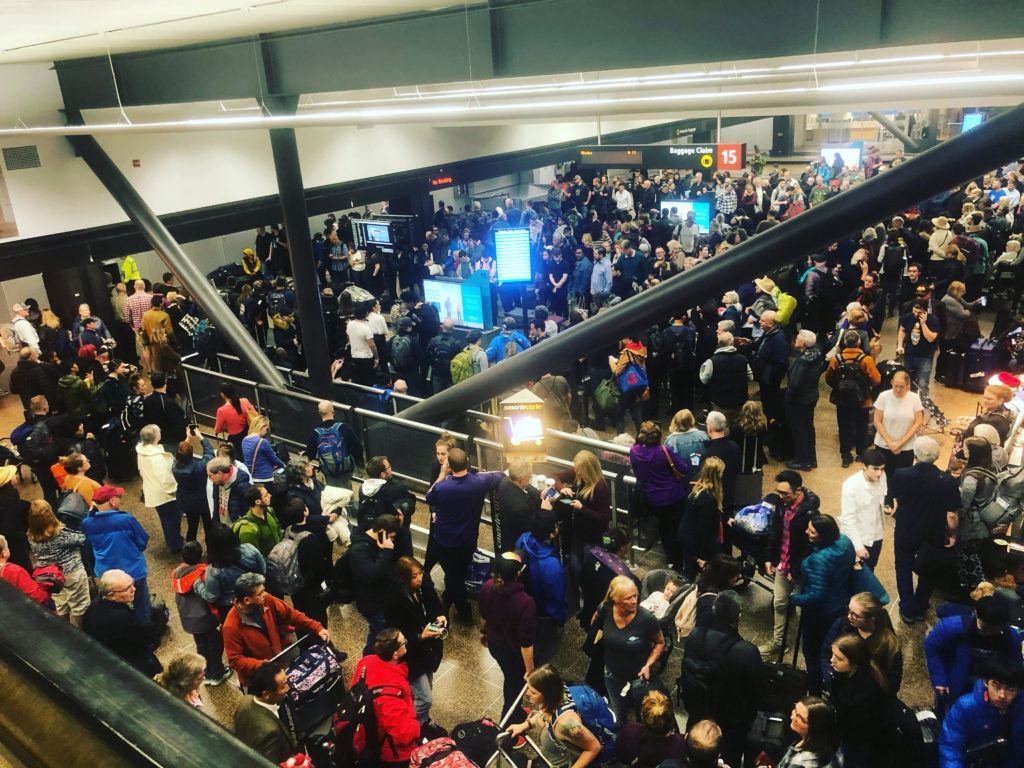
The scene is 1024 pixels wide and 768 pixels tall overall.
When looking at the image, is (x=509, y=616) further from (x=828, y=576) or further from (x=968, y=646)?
(x=968, y=646)

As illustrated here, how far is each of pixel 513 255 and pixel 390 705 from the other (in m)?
12.1

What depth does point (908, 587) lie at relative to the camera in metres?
6.46

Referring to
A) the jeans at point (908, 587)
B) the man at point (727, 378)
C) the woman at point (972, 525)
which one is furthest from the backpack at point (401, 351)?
the woman at point (972, 525)

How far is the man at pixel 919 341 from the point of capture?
30.7ft

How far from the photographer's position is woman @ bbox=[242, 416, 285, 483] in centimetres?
786

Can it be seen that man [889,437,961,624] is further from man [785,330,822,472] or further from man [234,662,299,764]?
man [234,662,299,764]

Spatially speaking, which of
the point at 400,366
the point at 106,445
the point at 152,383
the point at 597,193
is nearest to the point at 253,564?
the point at 152,383

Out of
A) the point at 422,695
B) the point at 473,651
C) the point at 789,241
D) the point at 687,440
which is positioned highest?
the point at 789,241

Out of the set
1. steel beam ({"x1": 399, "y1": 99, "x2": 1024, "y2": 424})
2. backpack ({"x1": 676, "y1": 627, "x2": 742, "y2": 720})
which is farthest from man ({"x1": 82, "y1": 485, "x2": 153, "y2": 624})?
backpack ({"x1": 676, "y1": 627, "x2": 742, "y2": 720})

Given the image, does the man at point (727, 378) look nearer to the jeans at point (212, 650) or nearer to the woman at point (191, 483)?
the woman at point (191, 483)

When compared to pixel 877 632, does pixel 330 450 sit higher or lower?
lower

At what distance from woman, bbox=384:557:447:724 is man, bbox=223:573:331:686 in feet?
2.34

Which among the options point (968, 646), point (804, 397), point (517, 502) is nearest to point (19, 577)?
point (517, 502)

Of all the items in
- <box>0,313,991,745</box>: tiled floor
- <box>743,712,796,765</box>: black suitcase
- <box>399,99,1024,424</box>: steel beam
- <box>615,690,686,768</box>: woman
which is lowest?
<box>0,313,991,745</box>: tiled floor
